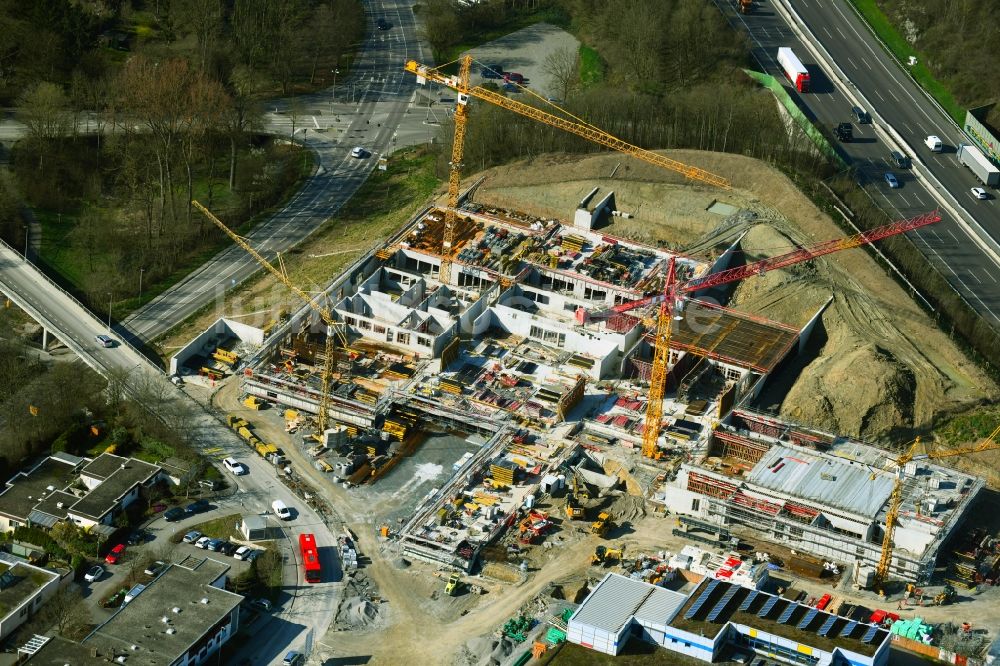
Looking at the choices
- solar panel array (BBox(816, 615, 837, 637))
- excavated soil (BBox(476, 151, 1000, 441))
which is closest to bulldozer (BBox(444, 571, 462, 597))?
solar panel array (BBox(816, 615, 837, 637))

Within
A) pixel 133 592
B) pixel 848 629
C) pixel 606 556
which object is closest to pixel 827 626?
pixel 848 629

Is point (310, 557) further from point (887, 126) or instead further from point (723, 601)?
point (887, 126)

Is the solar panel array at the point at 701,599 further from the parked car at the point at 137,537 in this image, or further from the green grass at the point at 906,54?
the green grass at the point at 906,54

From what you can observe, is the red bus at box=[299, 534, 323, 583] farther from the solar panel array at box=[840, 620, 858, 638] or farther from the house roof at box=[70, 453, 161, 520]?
the solar panel array at box=[840, 620, 858, 638]

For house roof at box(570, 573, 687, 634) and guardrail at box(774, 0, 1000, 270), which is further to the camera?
guardrail at box(774, 0, 1000, 270)

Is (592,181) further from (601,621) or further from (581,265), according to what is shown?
(601,621)

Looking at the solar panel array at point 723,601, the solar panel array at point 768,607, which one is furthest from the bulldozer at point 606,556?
the solar panel array at point 768,607

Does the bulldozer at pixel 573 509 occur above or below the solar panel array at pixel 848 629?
below
